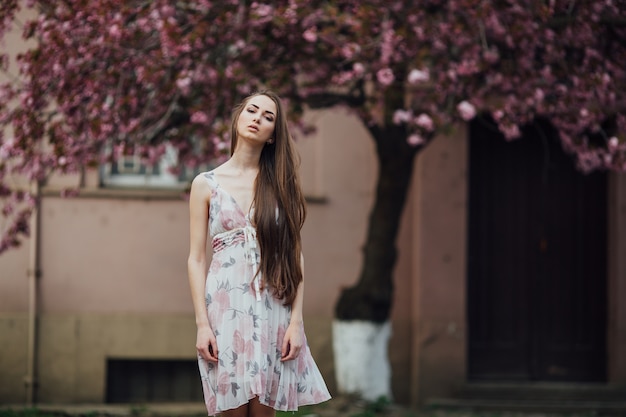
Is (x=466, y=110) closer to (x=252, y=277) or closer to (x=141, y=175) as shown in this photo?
(x=252, y=277)

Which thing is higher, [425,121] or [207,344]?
[425,121]

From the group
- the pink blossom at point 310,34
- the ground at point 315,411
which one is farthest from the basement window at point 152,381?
the pink blossom at point 310,34

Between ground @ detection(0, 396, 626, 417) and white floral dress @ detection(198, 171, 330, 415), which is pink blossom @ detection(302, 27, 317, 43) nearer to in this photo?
ground @ detection(0, 396, 626, 417)

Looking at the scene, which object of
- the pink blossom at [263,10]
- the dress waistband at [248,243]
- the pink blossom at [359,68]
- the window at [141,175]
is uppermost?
the pink blossom at [263,10]

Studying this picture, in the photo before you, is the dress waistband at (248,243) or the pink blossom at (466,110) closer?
the dress waistband at (248,243)

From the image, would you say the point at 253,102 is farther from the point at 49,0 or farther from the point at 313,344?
the point at 313,344

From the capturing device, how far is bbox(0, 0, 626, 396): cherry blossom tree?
8234 millimetres

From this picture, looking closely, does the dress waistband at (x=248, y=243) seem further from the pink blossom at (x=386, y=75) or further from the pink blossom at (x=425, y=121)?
the pink blossom at (x=425, y=121)

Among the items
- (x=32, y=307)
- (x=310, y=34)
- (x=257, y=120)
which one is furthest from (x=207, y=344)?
(x=32, y=307)

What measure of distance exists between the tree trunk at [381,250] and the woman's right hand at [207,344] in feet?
18.2

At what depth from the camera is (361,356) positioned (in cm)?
1025

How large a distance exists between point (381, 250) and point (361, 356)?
3.26 feet

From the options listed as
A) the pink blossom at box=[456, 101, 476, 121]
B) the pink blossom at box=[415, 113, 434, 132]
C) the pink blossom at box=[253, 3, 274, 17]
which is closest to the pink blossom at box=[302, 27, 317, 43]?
the pink blossom at box=[253, 3, 274, 17]

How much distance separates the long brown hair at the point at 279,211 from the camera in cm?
488
